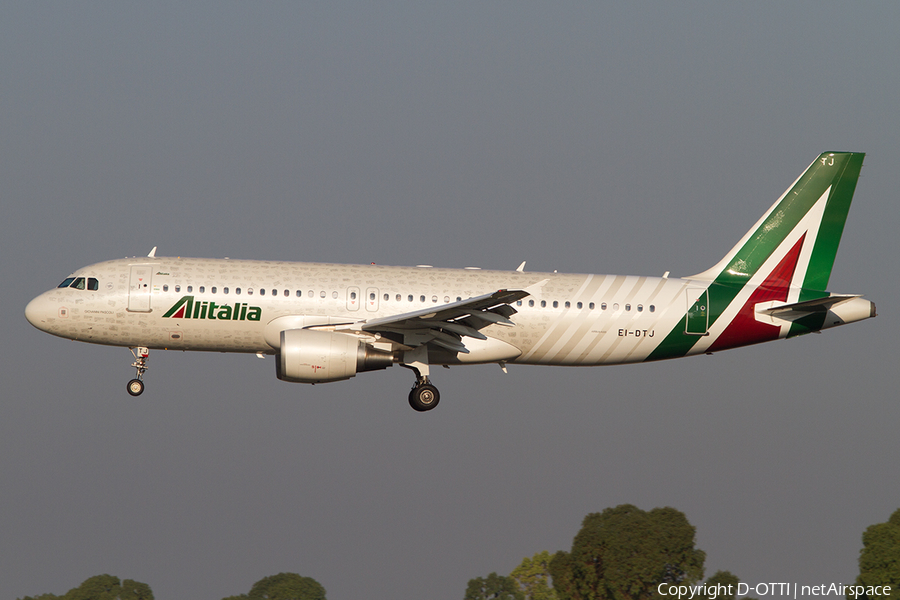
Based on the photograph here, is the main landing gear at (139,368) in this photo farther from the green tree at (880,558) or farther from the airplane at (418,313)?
the green tree at (880,558)

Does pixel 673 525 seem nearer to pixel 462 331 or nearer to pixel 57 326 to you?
pixel 462 331

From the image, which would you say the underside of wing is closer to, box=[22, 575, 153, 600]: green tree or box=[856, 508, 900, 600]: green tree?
box=[856, 508, 900, 600]: green tree

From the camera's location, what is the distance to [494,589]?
83.7 metres

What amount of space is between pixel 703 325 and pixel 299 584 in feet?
193

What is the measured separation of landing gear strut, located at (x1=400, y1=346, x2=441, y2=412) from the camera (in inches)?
1372

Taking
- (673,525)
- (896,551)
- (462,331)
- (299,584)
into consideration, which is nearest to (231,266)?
(462,331)

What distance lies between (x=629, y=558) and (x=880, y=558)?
1746cm

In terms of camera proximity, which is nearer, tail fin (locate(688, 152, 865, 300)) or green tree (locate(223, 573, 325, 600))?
tail fin (locate(688, 152, 865, 300))

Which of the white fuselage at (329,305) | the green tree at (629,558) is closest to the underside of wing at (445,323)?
the white fuselage at (329,305)

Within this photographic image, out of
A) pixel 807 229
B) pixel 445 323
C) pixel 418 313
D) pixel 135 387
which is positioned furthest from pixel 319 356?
pixel 807 229

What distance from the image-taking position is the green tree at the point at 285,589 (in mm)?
85125

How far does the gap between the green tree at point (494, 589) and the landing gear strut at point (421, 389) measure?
51.9 metres

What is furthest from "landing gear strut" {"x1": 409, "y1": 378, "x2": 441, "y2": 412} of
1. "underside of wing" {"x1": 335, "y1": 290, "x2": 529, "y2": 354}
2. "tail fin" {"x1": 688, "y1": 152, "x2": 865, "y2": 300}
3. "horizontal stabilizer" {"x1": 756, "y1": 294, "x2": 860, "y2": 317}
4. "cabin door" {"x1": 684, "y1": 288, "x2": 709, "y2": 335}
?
"horizontal stabilizer" {"x1": 756, "y1": 294, "x2": 860, "y2": 317}

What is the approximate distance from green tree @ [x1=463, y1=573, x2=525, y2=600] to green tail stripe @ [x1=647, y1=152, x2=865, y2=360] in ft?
170
